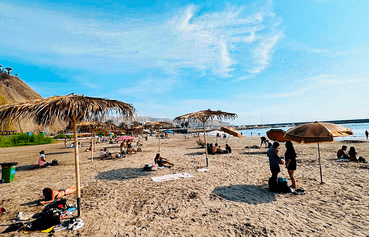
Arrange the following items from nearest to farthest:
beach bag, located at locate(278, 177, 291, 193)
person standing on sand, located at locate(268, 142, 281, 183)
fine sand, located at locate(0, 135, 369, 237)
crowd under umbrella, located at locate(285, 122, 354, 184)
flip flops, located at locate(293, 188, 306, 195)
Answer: fine sand, located at locate(0, 135, 369, 237)
crowd under umbrella, located at locate(285, 122, 354, 184)
flip flops, located at locate(293, 188, 306, 195)
beach bag, located at locate(278, 177, 291, 193)
person standing on sand, located at locate(268, 142, 281, 183)

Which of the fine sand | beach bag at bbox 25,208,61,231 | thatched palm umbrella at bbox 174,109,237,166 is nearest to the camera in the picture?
the fine sand

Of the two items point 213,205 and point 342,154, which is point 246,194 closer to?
point 213,205

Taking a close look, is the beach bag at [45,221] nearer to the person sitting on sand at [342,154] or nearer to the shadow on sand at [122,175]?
the shadow on sand at [122,175]

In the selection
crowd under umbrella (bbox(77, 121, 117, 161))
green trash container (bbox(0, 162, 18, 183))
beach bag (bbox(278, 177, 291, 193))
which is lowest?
beach bag (bbox(278, 177, 291, 193))

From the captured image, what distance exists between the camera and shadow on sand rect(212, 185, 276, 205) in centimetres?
530

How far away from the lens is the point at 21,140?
33.2 meters

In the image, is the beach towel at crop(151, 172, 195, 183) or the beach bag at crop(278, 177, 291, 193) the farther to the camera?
the beach towel at crop(151, 172, 195, 183)

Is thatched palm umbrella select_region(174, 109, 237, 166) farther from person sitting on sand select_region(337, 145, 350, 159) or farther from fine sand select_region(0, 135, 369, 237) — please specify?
person sitting on sand select_region(337, 145, 350, 159)

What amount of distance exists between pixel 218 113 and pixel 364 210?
6.82 m

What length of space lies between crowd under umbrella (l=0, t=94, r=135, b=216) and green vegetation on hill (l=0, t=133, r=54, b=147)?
39356mm

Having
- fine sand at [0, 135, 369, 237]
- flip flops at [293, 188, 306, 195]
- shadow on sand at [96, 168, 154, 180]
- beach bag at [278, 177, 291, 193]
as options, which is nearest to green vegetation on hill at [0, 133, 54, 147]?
fine sand at [0, 135, 369, 237]

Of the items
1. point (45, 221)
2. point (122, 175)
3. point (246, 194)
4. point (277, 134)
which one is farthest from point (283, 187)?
point (277, 134)

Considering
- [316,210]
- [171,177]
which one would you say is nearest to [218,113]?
[171,177]

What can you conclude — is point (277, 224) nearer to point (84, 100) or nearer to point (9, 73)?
point (84, 100)
